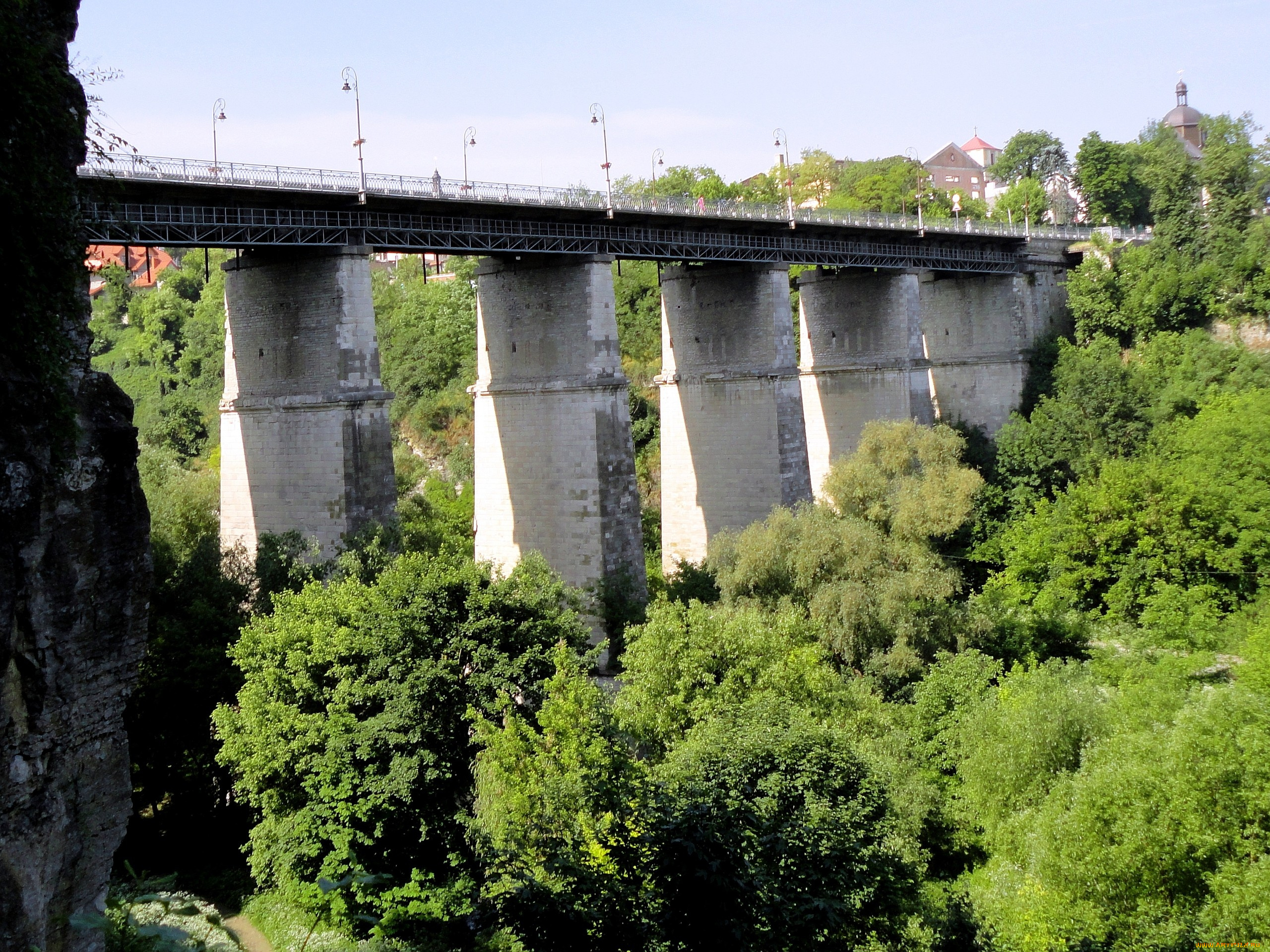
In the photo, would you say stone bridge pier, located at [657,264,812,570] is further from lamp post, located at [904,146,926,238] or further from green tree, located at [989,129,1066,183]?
green tree, located at [989,129,1066,183]

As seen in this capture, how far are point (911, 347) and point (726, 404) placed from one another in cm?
975

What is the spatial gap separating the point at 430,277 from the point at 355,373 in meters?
49.3

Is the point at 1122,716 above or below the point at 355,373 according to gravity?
below

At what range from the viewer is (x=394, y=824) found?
60.0ft

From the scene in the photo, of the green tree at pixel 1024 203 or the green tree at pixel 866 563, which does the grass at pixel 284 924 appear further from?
the green tree at pixel 1024 203

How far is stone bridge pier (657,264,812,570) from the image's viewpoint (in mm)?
37219

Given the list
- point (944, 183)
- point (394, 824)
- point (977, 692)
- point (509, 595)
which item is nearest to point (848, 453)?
point (977, 692)

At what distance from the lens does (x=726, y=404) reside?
38.3 metres

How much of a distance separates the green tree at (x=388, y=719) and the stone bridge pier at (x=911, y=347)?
74.8 ft

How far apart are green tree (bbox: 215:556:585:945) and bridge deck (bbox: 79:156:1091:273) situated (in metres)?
7.73

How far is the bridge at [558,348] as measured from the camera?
2648 centimetres

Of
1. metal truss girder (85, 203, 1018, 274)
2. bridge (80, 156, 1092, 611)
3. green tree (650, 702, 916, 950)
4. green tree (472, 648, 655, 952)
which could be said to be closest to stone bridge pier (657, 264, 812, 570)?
bridge (80, 156, 1092, 611)

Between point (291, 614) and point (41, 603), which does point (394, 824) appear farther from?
point (41, 603)

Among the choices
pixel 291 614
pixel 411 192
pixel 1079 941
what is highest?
pixel 411 192
